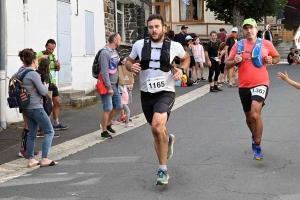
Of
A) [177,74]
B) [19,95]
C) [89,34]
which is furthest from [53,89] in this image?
[89,34]

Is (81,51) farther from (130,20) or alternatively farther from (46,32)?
(130,20)

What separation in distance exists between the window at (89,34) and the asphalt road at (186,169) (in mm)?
6435

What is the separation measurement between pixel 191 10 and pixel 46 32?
98.2ft

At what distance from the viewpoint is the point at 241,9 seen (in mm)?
33219

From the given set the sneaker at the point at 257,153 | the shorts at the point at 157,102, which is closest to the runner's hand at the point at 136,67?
the shorts at the point at 157,102

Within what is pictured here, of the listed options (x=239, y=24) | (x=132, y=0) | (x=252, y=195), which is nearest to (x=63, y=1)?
(x=132, y=0)

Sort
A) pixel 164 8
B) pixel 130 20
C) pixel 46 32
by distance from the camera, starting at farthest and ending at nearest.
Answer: pixel 164 8, pixel 130 20, pixel 46 32

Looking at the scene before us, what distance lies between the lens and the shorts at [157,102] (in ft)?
22.7

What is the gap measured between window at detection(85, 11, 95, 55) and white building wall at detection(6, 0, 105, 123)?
186 millimetres

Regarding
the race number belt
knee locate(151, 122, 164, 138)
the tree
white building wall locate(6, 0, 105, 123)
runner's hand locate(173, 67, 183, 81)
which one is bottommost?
knee locate(151, 122, 164, 138)

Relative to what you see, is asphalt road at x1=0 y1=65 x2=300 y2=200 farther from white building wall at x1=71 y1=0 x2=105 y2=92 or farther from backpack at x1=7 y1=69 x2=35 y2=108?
white building wall at x1=71 y1=0 x2=105 y2=92

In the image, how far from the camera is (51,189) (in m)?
6.86

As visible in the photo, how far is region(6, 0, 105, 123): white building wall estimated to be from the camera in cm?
1215

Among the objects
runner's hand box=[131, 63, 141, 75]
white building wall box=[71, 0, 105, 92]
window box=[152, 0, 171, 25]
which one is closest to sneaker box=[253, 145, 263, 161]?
runner's hand box=[131, 63, 141, 75]
